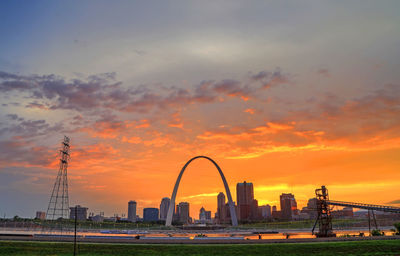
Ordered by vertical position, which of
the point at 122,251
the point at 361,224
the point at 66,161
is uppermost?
Result: the point at 66,161

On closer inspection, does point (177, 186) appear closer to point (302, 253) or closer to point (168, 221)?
point (168, 221)

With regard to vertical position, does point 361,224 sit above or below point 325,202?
below

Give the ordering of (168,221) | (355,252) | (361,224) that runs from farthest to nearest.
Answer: (168,221) → (361,224) → (355,252)

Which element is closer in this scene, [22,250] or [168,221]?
[22,250]

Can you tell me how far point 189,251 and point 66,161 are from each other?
171ft

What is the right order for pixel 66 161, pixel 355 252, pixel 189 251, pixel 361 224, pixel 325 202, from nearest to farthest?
pixel 355 252
pixel 189 251
pixel 325 202
pixel 66 161
pixel 361 224

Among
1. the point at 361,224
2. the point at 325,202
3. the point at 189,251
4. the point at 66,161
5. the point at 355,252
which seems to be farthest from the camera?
the point at 361,224

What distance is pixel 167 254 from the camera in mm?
29844

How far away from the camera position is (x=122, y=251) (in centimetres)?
3225

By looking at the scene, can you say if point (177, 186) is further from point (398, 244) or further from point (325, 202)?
point (398, 244)

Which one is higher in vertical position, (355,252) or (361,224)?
(355,252)

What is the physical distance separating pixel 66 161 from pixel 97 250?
4642 cm

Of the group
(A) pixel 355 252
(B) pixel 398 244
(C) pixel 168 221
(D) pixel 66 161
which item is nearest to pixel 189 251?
(A) pixel 355 252

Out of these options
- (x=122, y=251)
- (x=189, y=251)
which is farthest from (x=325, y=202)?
(x=122, y=251)
